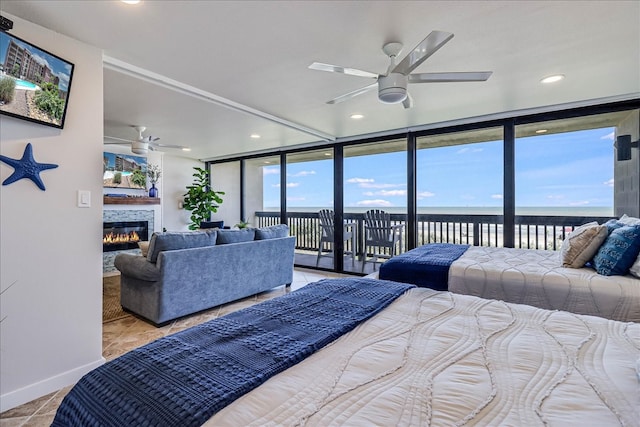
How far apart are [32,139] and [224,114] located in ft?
6.74

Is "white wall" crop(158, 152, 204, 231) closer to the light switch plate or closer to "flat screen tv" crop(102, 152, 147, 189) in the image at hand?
"flat screen tv" crop(102, 152, 147, 189)

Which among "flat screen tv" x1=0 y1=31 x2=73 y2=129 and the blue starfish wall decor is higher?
"flat screen tv" x1=0 y1=31 x2=73 y2=129

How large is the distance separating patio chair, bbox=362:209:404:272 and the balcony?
0.16 m

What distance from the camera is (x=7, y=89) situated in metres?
1.72

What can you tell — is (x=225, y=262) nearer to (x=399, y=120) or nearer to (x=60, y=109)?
(x=60, y=109)

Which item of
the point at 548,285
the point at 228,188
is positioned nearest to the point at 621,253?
the point at 548,285

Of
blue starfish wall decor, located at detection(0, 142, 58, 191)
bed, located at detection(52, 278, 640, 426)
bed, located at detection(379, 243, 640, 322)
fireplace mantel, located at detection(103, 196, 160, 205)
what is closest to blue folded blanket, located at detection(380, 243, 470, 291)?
bed, located at detection(379, 243, 640, 322)

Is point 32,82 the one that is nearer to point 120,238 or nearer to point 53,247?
point 53,247

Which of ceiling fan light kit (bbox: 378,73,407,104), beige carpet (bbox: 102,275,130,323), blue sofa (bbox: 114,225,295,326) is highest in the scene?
ceiling fan light kit (bbox: 378,73,407,104)

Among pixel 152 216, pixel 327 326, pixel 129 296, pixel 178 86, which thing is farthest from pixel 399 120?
pixel 152 216

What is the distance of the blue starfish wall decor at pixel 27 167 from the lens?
1786mm

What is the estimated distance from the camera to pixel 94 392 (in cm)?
86

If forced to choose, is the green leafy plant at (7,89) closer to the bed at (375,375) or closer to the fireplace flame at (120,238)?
the bed at (375,375)

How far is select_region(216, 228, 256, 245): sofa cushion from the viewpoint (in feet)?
11.3
